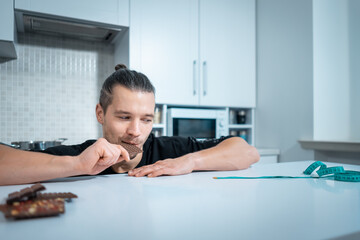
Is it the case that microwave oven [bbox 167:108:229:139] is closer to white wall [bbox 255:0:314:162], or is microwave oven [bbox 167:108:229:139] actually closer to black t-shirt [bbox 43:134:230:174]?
white wall [bbox 255:0:314:162]

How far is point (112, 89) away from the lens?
1101 millimetres

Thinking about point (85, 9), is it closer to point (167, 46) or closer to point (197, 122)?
point (167, 46)

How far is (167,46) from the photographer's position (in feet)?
8.48

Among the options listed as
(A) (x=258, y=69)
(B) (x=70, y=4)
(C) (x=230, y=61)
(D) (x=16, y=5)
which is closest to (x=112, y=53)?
(B) (x=70, y=4)

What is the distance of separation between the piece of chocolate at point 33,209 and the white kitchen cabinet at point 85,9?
2.05 metres

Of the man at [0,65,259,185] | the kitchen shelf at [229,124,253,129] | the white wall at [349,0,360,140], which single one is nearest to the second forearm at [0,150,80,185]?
the man at [0,65,259,185]

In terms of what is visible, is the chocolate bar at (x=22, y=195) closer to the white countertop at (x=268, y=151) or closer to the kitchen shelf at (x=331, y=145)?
the kitchen shelf at (x=331, y=145)

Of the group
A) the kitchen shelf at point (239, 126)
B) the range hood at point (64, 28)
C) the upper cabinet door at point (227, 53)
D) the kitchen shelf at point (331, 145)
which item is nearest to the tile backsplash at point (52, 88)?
the range hood at point (64, 28)

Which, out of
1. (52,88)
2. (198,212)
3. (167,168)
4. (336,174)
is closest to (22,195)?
(198,212)

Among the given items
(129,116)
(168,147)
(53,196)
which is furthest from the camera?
(168,147)

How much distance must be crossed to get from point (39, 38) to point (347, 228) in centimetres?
279

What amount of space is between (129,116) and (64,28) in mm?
1775

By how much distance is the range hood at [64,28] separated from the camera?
2.24 m

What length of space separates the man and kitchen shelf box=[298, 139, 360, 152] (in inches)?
50.2
